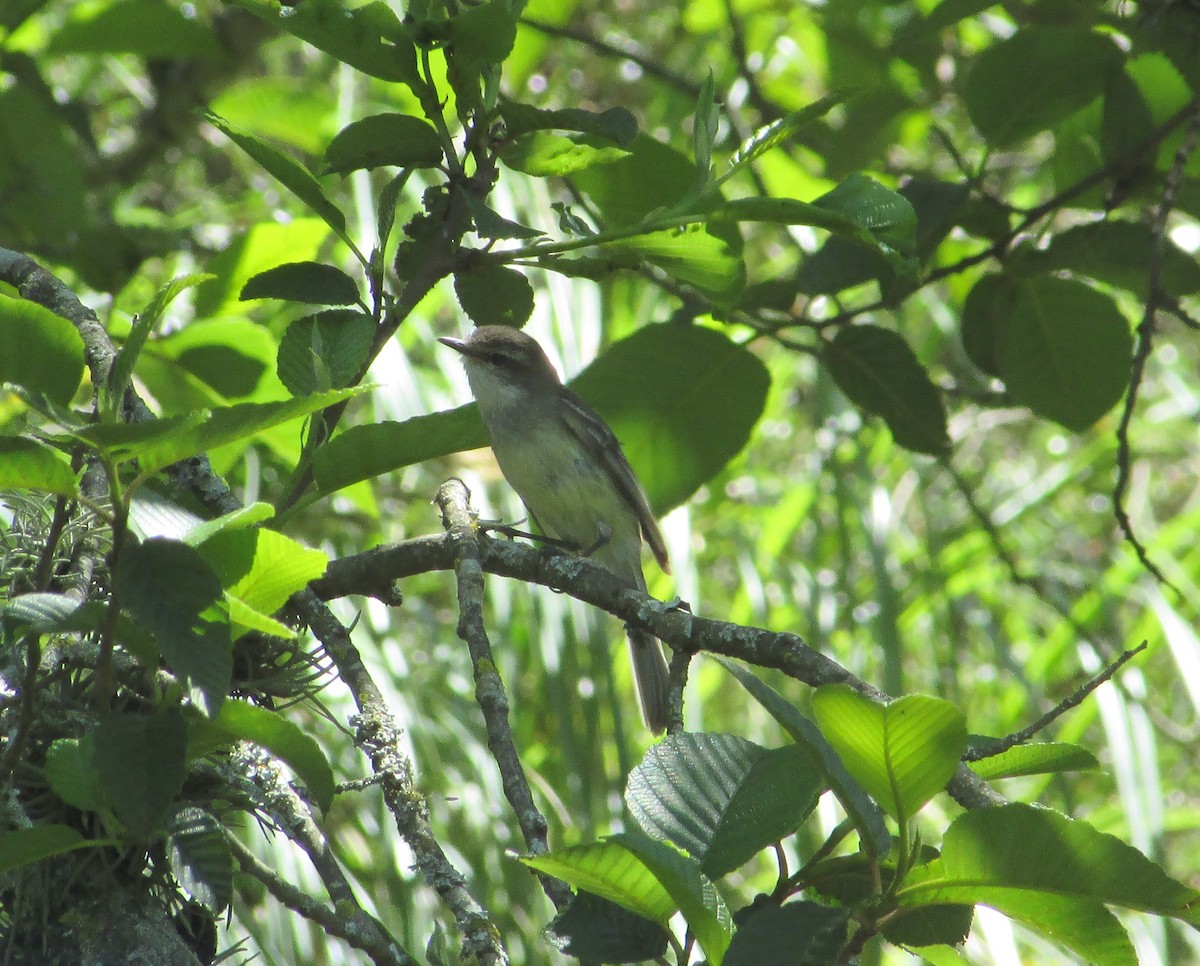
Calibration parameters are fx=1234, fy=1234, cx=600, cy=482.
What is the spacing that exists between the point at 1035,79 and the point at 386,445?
182cm

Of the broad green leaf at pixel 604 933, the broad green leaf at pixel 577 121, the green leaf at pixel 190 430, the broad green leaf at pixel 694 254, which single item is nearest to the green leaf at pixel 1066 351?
the broad green leaf at pixel 694 254

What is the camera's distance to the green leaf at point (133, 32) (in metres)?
3.24

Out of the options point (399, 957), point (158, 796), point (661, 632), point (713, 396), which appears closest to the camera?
point (158, 796)

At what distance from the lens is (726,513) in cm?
618

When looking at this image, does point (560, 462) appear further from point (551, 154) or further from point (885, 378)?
point (551, 154)

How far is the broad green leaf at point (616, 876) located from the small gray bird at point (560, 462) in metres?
3.02

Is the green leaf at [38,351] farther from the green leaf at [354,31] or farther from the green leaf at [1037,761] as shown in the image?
the green leaf at [1037,761]

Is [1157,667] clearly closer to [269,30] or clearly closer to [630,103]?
[630,103]

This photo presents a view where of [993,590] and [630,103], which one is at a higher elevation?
[630,103]

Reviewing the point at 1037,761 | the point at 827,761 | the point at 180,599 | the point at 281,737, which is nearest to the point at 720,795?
the point at 827,761

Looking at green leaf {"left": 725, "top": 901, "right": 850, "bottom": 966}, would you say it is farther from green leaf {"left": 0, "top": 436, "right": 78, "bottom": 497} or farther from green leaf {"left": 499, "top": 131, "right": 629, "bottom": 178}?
green leaf {"left": 499, "top": 131, "right": 629, "bottom": 178}

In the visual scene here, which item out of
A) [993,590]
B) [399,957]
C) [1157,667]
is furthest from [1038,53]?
[1157,667]

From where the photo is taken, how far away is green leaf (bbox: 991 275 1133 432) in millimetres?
2723

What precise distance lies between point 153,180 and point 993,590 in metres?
5.14
